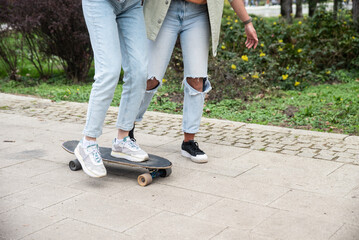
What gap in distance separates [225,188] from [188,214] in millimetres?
587

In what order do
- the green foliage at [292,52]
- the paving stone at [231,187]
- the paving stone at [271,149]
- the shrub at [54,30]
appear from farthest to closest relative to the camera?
the shrub at [54,30] < the green foliage at [292,52] < the paving stone at [271,149] < the paving stone at [231,187]

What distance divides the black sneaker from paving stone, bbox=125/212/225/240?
48.0 inches

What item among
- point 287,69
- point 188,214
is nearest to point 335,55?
point 287,69

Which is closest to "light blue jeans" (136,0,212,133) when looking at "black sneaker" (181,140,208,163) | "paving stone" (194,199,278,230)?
"black sneaker" (181,140,208,163)

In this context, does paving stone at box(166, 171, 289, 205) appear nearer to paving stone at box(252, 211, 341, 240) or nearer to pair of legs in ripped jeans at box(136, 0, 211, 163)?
paving stone at box(252, 211, 341, 240)

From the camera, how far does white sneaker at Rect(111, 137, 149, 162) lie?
12.9 feet

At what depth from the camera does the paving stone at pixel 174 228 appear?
286 cm

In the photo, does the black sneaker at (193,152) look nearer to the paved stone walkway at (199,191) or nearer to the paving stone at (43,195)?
the paved stone walkway at (199,191)

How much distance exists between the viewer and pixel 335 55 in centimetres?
891

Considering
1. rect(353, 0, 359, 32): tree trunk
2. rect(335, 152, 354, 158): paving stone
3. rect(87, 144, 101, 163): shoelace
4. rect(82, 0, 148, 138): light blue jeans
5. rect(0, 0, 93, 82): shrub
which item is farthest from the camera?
rect(353, 0, 359, 32): tree trunk

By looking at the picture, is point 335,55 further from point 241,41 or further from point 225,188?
point 225,188

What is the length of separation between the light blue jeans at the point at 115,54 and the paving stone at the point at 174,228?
39.8 inches

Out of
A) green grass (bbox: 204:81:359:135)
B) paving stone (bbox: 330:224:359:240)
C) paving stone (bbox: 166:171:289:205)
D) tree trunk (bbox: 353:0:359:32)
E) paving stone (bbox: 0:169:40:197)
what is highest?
tree trunk (bbox: 353:0:359:32)

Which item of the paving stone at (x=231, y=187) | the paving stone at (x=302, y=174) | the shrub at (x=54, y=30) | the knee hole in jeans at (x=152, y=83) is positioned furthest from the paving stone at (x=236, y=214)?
the shrub at (x=54, y=30)
